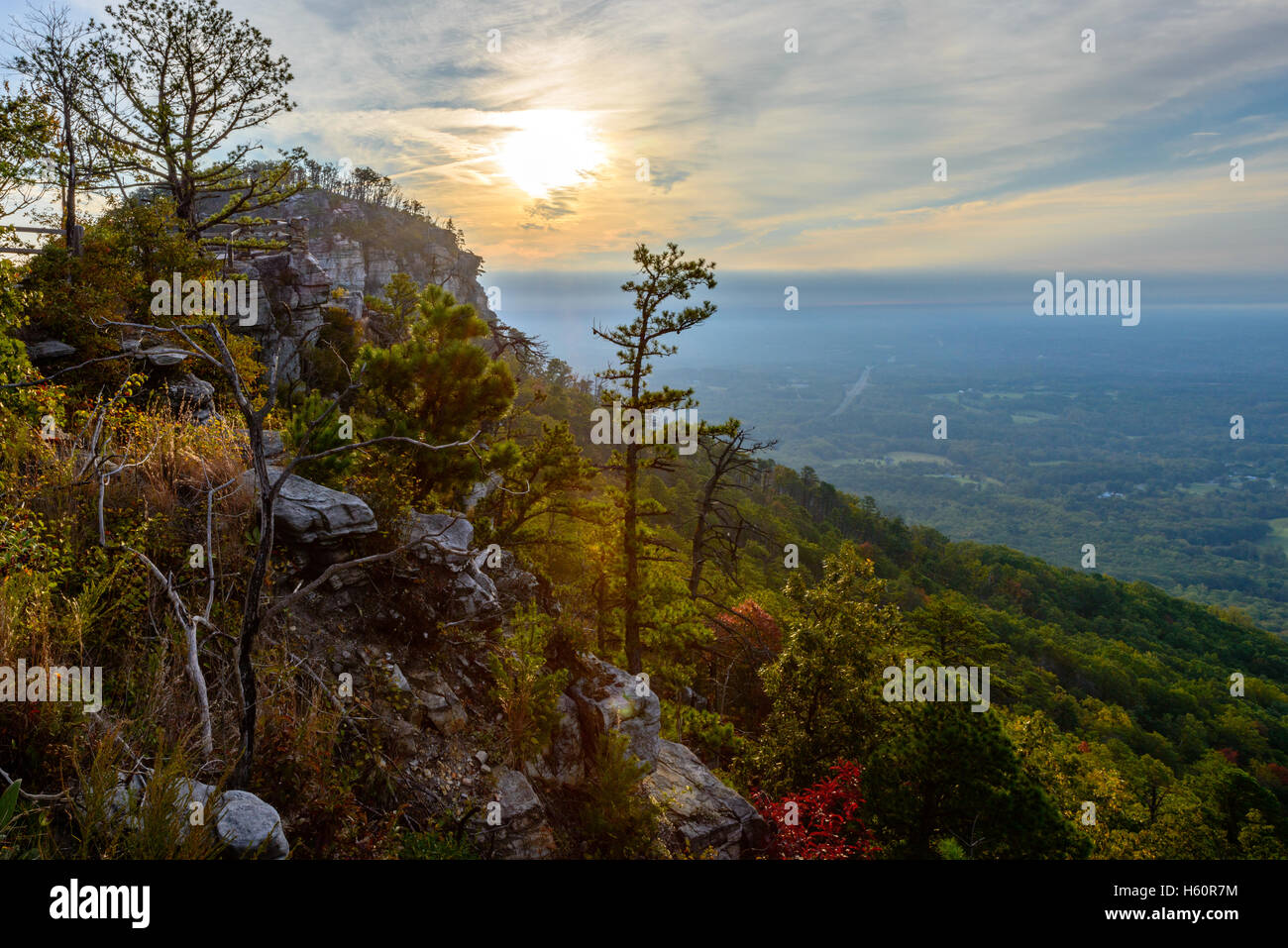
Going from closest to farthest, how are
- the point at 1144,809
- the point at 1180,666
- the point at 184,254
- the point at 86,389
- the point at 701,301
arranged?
the point at 86,389 < the point at 701,301 < the point at 184,254 < the point at 1144,809 < the point at 1180,666

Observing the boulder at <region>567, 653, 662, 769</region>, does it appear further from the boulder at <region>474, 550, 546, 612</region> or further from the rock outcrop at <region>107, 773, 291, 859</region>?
the rock outcrop at <region>107, 773, 291, 859</region>

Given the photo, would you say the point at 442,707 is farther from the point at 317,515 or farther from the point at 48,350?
the point at 48,350

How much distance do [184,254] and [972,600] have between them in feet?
241

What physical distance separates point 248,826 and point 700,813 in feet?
22.7

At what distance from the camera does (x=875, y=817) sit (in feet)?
33.2

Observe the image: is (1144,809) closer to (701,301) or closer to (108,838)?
(701,301)

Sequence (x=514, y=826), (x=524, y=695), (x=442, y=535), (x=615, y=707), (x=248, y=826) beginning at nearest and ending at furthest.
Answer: (x=248, y=826), (x=514, y=826), (x=524, y=695), (x=442, y=535), (x=615, y=707)

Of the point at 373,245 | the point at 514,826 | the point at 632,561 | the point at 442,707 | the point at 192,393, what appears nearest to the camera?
the point at 514,826

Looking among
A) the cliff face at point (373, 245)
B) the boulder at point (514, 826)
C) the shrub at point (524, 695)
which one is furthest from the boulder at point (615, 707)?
the cliff face at point (373, 245)

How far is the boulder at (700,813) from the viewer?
816 centimetres

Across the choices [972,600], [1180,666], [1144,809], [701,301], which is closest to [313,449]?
[701,301]

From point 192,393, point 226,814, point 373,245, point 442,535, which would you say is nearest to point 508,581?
point 442,535

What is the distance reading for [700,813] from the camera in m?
8.66

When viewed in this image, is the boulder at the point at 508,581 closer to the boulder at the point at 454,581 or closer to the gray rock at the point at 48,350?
the boulder at the point at 454,581
